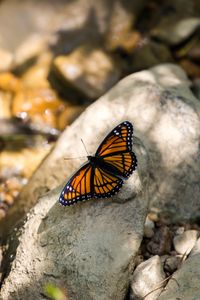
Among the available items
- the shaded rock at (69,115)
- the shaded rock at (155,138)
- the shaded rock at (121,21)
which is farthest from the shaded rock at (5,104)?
the shaded rock at (155,138)

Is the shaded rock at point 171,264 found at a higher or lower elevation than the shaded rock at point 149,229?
higher

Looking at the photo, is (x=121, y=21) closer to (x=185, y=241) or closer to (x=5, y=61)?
(x=5, y=61)

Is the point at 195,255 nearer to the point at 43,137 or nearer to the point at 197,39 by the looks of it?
the point at 43,137

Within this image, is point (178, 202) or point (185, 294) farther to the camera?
point (178, 202)

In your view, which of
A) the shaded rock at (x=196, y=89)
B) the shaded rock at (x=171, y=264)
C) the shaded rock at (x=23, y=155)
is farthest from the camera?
the shaded rock at (x=23, y=155)


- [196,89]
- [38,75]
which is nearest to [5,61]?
[38,75]

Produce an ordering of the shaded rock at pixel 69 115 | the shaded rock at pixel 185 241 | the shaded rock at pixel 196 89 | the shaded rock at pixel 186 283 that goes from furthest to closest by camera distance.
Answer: the shaded rock at pixel 69 115, the shaded rock at pixel 196 89, the shaded rock at pixel 185 241, the shaded rock at pixel 186 283

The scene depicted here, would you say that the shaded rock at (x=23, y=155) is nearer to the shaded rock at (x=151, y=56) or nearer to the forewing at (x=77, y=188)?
the shaded rock at (x=151, y=56)

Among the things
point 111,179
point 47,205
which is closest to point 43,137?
point 47,205
